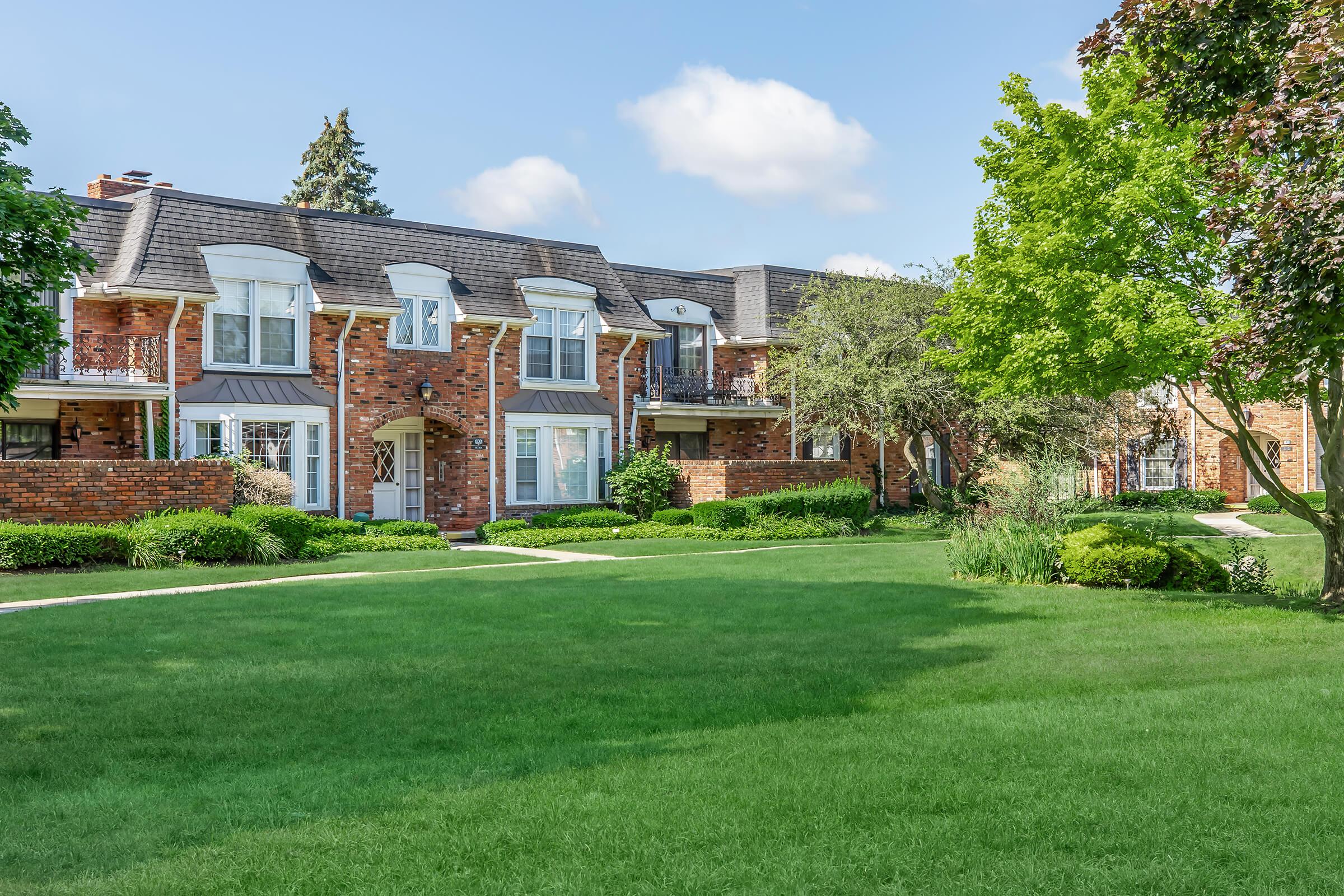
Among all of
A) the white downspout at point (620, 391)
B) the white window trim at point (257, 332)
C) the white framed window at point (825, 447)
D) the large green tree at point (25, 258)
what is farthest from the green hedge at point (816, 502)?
the large green tree at point (25, 258)

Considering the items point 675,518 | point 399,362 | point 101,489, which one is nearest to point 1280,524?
point 675,518

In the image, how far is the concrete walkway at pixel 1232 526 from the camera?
22.9 metres

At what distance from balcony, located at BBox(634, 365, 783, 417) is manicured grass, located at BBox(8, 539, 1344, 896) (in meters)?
16.5

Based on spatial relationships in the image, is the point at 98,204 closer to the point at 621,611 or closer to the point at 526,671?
the point at 621,611

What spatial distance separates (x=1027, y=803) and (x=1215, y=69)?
5.65 m

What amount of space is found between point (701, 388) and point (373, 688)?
20915 millimetres

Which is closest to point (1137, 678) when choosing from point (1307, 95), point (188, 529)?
point (1307, 95)

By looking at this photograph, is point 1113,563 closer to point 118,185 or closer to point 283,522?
point 283,522

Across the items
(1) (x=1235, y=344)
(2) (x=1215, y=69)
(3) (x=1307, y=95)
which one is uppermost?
(2) (x=1215, y=69)

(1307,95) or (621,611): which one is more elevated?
(1307,95)

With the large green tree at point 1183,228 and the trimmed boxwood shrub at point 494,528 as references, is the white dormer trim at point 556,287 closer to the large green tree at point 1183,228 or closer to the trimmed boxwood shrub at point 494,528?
the trimmed boxwood shrub at point 494,528

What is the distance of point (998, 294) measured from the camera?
1407 centimetres

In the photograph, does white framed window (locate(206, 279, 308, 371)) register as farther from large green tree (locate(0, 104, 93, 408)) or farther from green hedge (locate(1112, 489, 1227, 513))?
green hedge (locate(1112, 489, 1227, 513))

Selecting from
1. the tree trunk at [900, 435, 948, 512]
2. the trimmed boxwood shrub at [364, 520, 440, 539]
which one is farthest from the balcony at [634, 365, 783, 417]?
the trimmed boxwood shrub at [364, 520, 440, 539]
